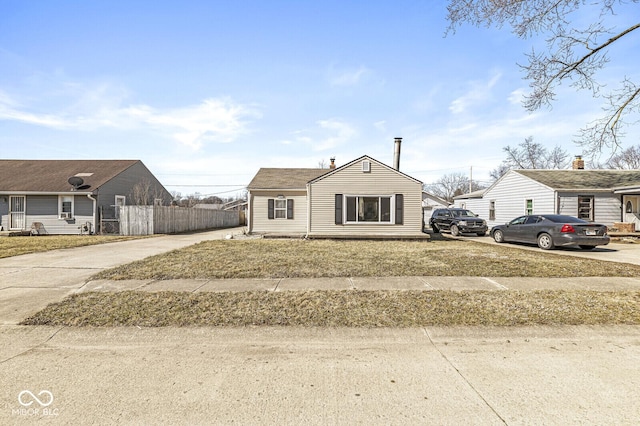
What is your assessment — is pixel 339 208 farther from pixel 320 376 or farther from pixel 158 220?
pixel 320 376

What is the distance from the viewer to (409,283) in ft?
21.0

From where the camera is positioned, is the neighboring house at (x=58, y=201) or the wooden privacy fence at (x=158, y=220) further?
the neighboring house at (x=58, y=201)

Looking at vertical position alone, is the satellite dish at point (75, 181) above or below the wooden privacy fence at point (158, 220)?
above

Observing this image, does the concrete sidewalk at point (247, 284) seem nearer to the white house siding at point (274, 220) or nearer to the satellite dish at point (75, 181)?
the white house siding at point (274, 220)

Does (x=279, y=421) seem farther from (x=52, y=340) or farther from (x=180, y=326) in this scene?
(x=52, y=340)

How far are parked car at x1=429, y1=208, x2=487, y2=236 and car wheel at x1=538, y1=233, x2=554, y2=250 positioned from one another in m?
5.39

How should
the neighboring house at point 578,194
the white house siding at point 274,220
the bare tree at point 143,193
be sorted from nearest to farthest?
the white house siding at point 274,220
the neighboring house at point 578,194
the bare tree at point 143,193

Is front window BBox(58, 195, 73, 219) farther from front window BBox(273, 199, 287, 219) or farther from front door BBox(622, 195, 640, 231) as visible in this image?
front door BBox(622, 195, 640, 231)

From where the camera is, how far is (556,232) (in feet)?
40.4

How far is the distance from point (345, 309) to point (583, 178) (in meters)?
22.5

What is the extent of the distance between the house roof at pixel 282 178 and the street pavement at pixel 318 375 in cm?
1320

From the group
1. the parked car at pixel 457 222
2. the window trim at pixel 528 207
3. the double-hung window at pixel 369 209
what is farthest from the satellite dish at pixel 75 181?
the window trim at pixel 528 207

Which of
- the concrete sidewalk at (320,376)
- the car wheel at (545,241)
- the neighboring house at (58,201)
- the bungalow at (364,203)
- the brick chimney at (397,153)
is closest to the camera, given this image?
the concrete sidewalk at (320,376)

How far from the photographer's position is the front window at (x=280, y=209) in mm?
17562
